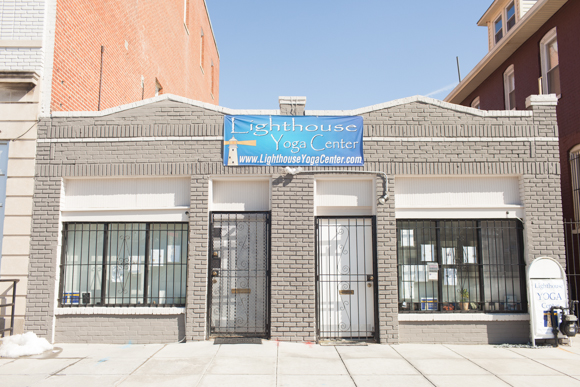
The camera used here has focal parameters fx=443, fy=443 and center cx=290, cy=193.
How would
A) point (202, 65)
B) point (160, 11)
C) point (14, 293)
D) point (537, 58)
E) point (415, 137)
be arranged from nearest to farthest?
point (14, 293)
point (415, 137)
point (537, 58)
point (160, 11)
point (202, 65)

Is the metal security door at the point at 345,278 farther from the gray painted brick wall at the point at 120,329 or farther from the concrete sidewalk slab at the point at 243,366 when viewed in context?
the gray painted brick wall at the point at 120,329

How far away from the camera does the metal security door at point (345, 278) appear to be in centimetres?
788

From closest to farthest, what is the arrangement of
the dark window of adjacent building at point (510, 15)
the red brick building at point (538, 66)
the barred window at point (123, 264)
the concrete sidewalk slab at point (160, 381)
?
the concrete sidewalk slab at point (160, 381) → the barred window at point (123, 264) → the red brick building at point (538, 66) → the dark window of adjacent building at point (510, 15)

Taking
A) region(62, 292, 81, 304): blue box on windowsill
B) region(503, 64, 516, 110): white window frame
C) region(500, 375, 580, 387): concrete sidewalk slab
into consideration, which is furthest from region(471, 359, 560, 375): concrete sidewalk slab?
→ region(503, 64, 516, 110): white window frame

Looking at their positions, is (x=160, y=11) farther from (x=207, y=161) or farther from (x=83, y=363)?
(x=83, y=363)

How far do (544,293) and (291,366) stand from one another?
15.3 ft

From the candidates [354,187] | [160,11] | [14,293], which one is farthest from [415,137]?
[160,11]

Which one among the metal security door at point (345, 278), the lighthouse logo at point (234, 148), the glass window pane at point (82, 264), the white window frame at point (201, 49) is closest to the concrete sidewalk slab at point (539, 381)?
the metal security door at point (345, 278)

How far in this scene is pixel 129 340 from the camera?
303 inches

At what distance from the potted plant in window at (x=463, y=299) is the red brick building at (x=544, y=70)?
261cm

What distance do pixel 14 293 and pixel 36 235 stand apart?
40.5 inches

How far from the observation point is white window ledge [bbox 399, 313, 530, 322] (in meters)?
7.75

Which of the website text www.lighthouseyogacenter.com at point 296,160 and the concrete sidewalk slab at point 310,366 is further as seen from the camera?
the website text www.lighthouseyogacenter.com at point 296,160

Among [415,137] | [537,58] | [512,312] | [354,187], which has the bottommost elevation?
[512,312]
